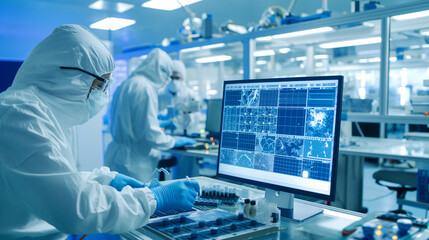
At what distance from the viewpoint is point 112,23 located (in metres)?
7.32

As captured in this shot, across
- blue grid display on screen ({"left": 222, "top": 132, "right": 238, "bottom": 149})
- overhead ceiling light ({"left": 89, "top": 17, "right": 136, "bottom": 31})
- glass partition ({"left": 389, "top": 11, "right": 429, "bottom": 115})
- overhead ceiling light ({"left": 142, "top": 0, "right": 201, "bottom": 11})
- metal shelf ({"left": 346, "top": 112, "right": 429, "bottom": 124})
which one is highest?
overhead ceiling light ({"left": 142, "top": 0, "right": 201, "bottom": 11})

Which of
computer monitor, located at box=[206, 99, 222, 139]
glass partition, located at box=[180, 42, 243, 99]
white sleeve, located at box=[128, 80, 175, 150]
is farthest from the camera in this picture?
glass partition, located at box=[180, 42, 243, 99]

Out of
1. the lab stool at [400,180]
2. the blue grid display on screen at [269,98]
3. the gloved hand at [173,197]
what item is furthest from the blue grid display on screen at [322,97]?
the lab stool at [400,180]

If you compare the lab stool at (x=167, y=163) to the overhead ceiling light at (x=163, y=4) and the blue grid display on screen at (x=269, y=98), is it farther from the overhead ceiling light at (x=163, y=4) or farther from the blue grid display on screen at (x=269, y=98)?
the overhead ceiling light at (x=163, y=4)

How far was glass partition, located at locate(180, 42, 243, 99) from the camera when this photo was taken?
20.9 feet

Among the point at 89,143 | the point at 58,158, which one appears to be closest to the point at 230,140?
the point at 58,158

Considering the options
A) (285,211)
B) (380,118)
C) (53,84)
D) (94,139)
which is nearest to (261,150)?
(285,211)

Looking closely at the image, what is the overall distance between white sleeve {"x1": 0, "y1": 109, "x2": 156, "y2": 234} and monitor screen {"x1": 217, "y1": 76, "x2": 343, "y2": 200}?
0.48m

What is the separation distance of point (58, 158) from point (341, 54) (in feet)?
20.8

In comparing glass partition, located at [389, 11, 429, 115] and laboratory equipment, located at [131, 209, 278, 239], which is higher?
glass partition, located at [389, 11, 429, 115]

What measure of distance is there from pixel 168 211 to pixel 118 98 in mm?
1780

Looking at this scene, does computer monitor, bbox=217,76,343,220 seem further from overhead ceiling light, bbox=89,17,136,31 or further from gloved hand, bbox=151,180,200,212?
overhead ceiling light, bbox=89,17,136,31

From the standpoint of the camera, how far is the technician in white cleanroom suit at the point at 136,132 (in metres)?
2.58

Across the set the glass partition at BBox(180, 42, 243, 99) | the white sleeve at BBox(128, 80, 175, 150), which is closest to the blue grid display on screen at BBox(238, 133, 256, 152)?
the white sleeve at BBox(128, 80, 175, 150)
